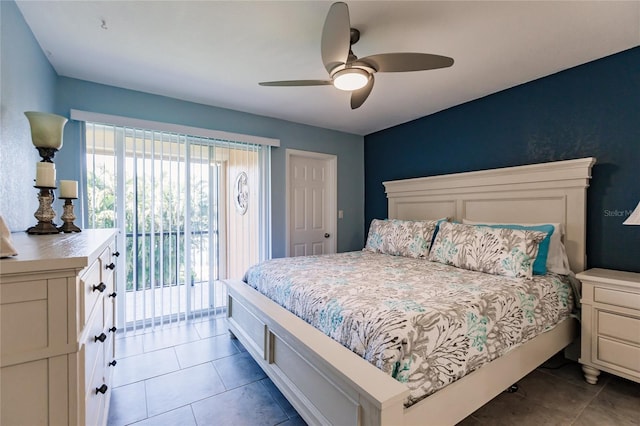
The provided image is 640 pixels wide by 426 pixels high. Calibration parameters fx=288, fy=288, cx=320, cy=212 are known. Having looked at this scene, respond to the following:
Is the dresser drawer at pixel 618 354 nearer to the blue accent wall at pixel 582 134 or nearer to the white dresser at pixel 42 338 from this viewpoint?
the blue accent wall at pixel 582 134

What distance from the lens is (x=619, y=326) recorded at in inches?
76.4

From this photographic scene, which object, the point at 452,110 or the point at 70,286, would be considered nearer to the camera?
the point at 70,286

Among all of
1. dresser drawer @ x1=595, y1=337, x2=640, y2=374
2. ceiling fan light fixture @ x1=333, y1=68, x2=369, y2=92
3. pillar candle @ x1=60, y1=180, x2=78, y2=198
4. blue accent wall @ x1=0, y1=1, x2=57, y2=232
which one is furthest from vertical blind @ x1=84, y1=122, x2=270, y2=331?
dresser drawer @ x1=595, y1=337, x2=640, y2=374

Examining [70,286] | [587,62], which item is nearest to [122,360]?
[70,286]

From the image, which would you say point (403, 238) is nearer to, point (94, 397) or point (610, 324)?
point (610, 324)

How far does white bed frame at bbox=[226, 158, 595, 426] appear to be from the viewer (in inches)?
48.5

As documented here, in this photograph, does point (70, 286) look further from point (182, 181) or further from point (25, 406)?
point (182, 181)

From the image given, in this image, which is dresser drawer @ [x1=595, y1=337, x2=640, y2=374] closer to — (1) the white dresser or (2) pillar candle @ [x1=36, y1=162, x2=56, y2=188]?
(1) the white dresser

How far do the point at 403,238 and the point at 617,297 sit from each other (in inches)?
64.0

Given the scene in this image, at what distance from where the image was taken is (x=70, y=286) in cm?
82

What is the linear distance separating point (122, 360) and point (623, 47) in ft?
15.1

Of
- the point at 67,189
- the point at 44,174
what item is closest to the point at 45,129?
the point at 44,174

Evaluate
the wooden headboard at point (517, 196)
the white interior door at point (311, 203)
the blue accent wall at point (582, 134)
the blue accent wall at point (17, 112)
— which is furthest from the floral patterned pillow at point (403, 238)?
the blue accent wall at point (17, 112)

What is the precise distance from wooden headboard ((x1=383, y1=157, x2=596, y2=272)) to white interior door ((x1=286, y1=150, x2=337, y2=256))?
1.18 meters
